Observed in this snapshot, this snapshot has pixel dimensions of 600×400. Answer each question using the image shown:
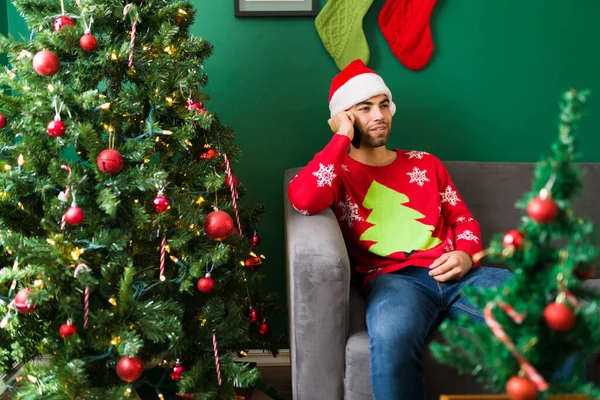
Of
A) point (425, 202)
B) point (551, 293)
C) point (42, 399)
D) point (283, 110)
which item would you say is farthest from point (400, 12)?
point (42, 399)

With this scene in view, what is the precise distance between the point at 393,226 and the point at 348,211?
159 mm

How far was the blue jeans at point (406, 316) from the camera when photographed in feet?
4.47

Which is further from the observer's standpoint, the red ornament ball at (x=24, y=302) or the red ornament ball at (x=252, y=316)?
the red ornament ball at (x=252, y=316)

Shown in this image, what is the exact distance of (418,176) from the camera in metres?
1.91

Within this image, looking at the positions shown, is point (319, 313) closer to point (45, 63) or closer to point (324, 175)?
point (324, 175)

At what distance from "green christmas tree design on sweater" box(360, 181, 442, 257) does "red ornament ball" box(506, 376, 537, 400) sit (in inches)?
36.3

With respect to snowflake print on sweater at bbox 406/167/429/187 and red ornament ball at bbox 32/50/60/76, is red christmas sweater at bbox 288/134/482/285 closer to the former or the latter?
snowflake print on sweater at bbox 406/167/429/187

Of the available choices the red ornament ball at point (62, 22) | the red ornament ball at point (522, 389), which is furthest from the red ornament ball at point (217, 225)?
the red ornament ball at point (522, 389)

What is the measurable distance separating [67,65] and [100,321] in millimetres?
688

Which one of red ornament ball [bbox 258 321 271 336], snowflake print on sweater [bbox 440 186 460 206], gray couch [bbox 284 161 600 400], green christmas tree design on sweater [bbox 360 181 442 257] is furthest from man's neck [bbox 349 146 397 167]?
red ornament ball [bbox 258 321 271 336]

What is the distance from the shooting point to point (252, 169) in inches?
87.7

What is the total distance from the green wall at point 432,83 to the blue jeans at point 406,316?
0.72m

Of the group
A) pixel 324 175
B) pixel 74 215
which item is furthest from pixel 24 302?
pixel 324 175

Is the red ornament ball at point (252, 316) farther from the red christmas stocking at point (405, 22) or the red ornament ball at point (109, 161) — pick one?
the red christmas stocking at point (405, 22)
